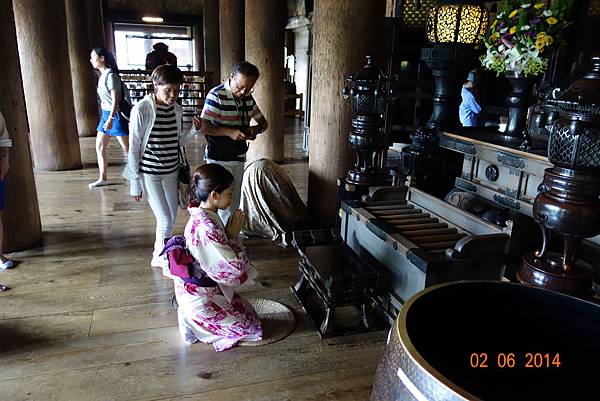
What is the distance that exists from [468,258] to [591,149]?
0.83 metres

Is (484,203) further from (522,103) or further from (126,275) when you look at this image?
(126,275)

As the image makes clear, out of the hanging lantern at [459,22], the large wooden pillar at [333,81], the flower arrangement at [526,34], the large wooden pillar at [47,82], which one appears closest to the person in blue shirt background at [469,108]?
the large wooden pillar at [333,81]

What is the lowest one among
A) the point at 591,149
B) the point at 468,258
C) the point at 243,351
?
the point at 243,351

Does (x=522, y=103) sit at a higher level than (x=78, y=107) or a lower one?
higher

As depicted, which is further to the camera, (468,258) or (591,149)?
(468,258)

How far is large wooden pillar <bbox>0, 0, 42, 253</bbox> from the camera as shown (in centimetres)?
346

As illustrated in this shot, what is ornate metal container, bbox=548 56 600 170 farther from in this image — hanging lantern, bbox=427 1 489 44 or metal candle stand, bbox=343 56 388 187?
hanging lantern, bbox=427 1 489 44

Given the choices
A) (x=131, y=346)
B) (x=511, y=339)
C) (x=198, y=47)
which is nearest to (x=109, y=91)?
(x=131, y=346)

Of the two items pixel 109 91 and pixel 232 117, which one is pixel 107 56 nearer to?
pixel 109 91

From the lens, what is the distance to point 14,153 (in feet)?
11.6

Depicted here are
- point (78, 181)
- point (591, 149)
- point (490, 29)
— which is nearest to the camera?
point (591, 149)

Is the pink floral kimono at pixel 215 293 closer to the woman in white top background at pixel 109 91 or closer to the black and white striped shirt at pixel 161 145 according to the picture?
the black and white striped shirt at pixel 161 145

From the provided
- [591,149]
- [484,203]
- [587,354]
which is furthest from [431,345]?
[484,203]

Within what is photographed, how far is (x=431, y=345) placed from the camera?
40.4 inches
